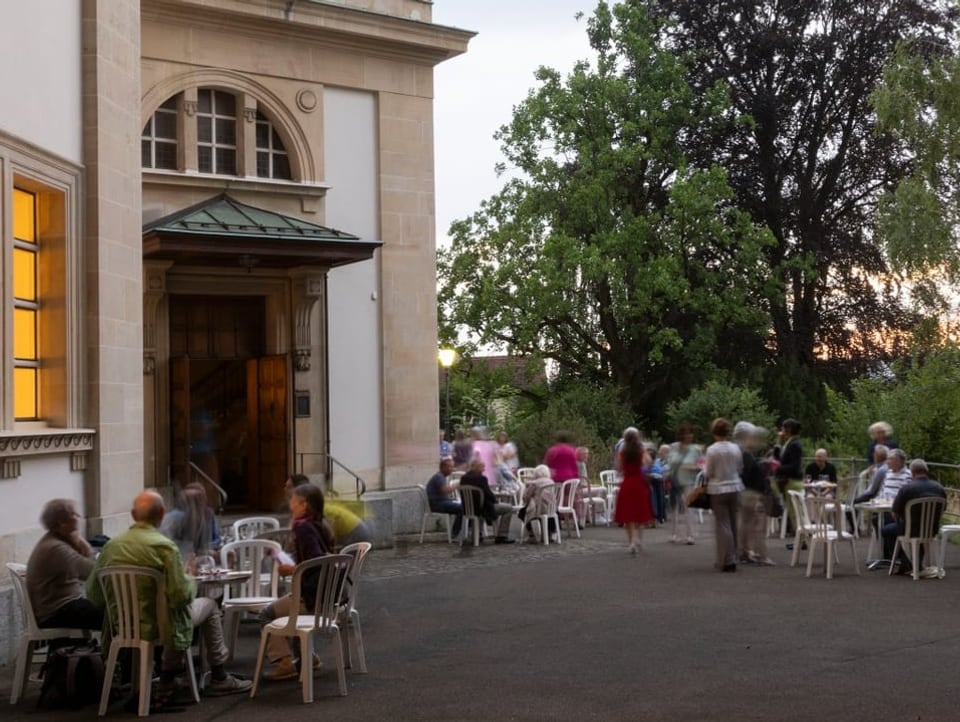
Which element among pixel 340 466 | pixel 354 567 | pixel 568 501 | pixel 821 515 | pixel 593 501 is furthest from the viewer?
pixel 593 501

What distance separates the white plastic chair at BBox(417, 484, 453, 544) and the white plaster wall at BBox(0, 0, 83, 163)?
9003mm

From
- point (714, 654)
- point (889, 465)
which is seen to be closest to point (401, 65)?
point (889, 465)

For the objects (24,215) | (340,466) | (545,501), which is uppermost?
(24,215)

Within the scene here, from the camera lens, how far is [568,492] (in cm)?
2094

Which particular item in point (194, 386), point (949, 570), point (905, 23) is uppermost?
point (905, 23)

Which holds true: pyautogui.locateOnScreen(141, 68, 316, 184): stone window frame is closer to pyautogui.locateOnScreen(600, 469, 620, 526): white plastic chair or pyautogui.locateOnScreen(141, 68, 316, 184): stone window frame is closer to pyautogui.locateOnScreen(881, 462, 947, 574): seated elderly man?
pyautogui.locateOnScreen(600, 469, 620, 526): white plastic chair

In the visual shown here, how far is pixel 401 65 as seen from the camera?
71.3 feet

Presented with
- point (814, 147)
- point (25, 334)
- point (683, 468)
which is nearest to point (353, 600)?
point (25, 334)

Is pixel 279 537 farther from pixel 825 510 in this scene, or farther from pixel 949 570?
pixel 949 570

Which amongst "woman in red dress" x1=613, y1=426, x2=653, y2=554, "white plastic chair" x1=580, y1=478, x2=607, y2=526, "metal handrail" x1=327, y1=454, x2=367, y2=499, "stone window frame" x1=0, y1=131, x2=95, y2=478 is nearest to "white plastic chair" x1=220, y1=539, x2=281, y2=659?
"stone window frame" x1=0, y1=131, x2=95, y2=478

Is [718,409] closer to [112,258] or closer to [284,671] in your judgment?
[112,258]

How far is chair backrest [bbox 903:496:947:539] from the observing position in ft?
48.5

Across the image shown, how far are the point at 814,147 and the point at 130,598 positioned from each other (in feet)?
101

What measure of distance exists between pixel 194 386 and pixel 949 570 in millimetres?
11983
